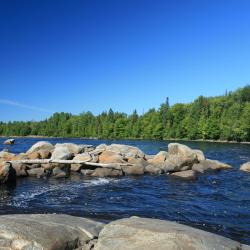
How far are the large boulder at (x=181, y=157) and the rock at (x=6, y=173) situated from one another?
12439mm

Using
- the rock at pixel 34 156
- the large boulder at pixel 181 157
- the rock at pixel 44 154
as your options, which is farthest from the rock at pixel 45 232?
the rock at pixel 44 154

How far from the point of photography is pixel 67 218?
945 cm

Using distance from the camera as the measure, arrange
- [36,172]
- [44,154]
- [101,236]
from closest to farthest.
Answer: [101,236] → [36,172] → [44,154]

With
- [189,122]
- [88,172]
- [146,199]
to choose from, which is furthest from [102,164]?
[189,122]

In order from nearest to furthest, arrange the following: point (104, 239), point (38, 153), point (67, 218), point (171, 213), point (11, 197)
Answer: point (104, 239) < point (67, 218) < point (171, 213) < point (11, 197) < point (38, 153)

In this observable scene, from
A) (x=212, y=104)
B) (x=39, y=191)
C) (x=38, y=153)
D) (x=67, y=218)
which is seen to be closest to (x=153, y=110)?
(x=212, y=104)

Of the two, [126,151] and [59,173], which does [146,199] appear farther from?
[126,151]

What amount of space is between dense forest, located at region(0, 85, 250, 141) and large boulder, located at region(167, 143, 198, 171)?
76.1m

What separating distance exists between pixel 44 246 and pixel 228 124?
11205cm

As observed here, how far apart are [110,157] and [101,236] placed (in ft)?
76.6

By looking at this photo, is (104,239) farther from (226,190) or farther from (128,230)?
(226,190)

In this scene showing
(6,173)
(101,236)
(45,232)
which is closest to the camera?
(45,232)

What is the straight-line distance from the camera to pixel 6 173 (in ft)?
80.0

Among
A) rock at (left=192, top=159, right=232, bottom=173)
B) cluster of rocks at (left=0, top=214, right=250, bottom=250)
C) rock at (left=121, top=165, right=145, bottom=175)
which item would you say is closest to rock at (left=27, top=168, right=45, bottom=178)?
rock at (left=121, top=165, right=145, bottom=175)
